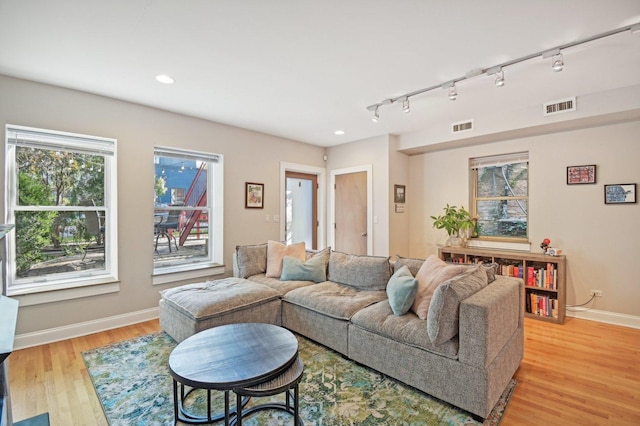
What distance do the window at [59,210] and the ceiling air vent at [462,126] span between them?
4.38m

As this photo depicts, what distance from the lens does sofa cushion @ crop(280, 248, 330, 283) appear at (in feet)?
11.9

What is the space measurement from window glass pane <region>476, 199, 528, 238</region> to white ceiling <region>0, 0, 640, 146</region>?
1452 mm

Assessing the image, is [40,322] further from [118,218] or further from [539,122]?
[539,122]

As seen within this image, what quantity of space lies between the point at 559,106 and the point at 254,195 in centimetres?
408

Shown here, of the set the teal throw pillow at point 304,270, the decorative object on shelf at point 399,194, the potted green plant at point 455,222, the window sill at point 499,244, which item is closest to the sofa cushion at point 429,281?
the teal throw pillow at point 304,270

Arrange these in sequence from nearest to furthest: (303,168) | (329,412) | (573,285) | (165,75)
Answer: (329,412), (165,75), (573,285), (303,168)

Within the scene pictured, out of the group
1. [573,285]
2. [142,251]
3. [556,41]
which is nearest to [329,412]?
[142,251]

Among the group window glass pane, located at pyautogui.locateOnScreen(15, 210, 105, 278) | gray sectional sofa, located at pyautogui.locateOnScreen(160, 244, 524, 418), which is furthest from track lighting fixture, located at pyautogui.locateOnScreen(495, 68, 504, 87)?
window glass pane, located at pyautogui.locateOnScreen(15, 210, 105, 278)

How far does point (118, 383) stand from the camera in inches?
89.6

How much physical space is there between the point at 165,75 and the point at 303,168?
2914 mm

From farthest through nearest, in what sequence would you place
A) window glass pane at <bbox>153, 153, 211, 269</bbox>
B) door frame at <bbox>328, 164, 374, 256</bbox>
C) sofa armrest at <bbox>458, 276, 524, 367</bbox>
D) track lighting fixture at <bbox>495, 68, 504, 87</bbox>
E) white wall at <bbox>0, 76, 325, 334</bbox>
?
door frame at <bbox>328, 164, 374, 256</bbox>
window glass pane at <bbox>153, 153, 211, 269</bbox>
white wall at <bbox>0, 76, 325, 334</bbox>
track lighting fixture at <bbox>495, 68, 504, 87</bbox>
sofa armrest at <bbox>458, 276, 524, 367</bbox>

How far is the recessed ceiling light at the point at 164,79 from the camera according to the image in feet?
9.32

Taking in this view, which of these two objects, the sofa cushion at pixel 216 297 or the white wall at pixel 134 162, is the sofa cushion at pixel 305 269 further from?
the white wall at pixel 134 162

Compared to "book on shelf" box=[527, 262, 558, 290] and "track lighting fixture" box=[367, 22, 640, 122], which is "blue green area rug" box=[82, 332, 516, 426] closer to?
"book on shelf" box=[527, 262, 558, 290]
